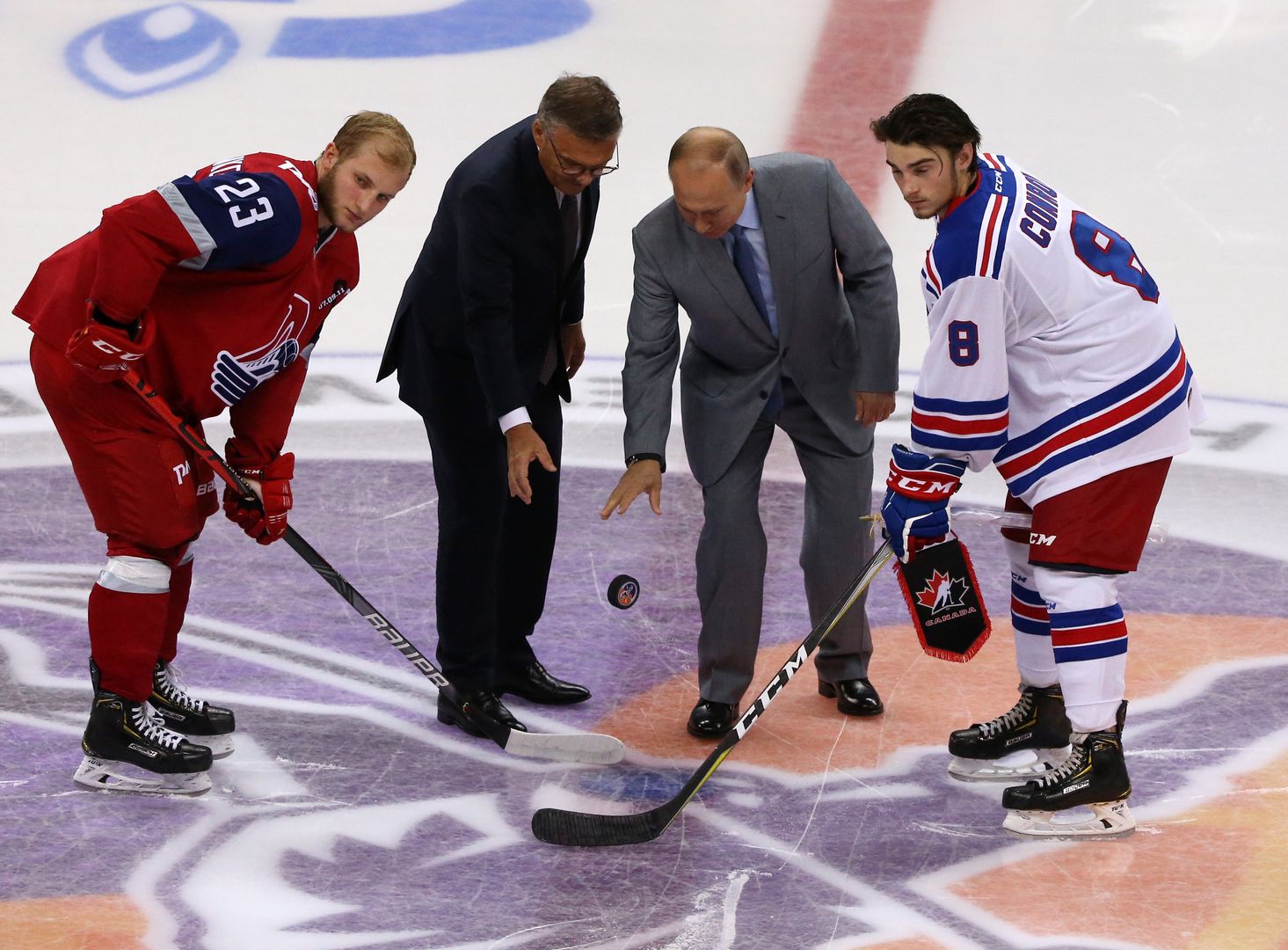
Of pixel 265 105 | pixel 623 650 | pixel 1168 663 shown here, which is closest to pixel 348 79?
pixel 265 105

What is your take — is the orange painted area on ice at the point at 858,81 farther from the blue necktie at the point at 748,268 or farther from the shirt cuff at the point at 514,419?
the shirt cuff at the point at 514,419

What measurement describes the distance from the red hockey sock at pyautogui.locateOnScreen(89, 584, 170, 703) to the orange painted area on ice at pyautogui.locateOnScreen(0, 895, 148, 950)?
1.55ft

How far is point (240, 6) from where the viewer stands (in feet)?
22.0

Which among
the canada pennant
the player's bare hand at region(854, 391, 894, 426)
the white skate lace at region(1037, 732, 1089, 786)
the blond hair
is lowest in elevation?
the white skate lace at region(1037, 732, 1089, 786)

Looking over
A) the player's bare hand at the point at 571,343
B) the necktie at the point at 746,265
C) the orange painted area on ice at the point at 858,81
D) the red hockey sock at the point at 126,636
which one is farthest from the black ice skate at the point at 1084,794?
the orange painted area on ice at the point at 858,81

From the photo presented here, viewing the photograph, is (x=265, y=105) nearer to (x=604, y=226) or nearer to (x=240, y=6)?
(x=240, y=6)

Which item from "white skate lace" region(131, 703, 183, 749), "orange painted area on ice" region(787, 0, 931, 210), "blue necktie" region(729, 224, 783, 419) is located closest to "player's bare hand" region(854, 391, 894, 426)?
"blue necktie" region(729, 224, 783, 419)

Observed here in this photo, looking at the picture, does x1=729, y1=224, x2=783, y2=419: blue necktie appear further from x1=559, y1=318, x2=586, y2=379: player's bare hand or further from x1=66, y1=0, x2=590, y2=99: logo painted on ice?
x1=66, y1=0, x2=590, y2=99: logo painted on ice

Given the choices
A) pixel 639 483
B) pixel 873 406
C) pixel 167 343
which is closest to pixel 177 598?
pixel 167 343

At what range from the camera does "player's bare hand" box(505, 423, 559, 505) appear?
9.37 ft

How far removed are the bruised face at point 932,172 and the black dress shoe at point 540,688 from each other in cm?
123

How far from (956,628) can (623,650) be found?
0.93m

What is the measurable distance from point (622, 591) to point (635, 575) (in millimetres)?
901

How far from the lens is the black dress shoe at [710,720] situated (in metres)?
3.09
